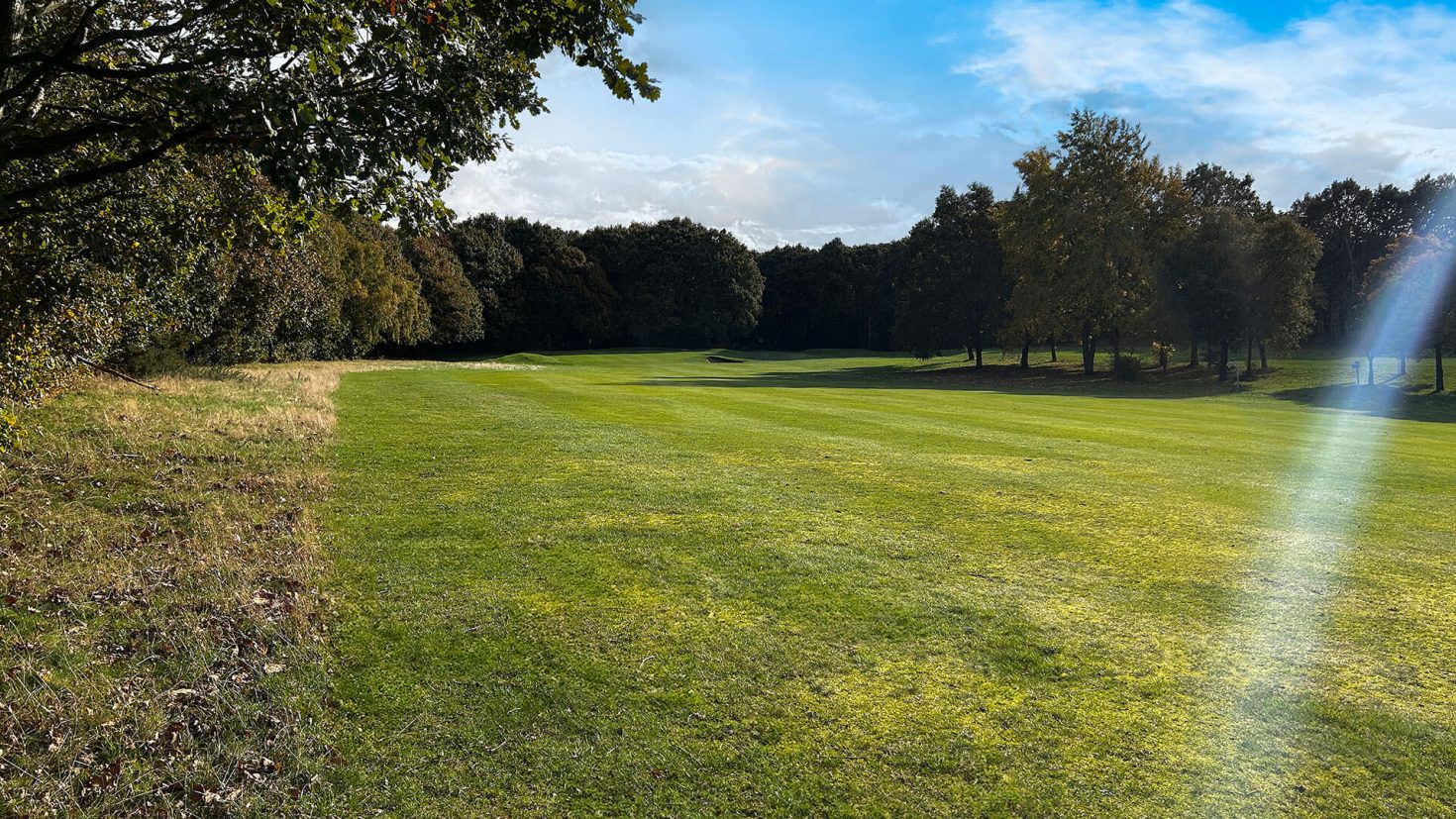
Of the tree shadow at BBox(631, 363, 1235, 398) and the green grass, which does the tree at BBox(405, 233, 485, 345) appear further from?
the green grass

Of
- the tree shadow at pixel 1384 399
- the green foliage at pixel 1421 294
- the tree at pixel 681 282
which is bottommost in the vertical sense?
the tree shadow at pixel 1384 399

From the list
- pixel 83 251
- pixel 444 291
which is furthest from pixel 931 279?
Result: pixel 83 251

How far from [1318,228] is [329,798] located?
99755 mm

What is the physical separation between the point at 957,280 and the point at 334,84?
61792 mm

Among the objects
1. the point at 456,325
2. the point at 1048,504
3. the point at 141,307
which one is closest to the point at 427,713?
the point at 1048,504

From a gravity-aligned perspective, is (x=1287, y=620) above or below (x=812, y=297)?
below

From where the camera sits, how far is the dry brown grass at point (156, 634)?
13.4ft

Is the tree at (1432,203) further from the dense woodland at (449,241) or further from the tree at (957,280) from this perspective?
the tree at (957,280)

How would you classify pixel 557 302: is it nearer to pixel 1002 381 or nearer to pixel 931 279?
pixel 931 279

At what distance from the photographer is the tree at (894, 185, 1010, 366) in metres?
64.0

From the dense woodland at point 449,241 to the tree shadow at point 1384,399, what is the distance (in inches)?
107

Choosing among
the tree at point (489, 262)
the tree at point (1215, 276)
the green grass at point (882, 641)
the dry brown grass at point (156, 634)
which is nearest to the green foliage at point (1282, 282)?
the tree at point (1215, 276)

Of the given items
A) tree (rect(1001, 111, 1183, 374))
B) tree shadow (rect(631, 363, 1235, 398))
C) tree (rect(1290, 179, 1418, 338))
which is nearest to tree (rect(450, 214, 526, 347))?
tree shadow (rect(631, 363, 1235, 398))

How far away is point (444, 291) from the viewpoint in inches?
2793
